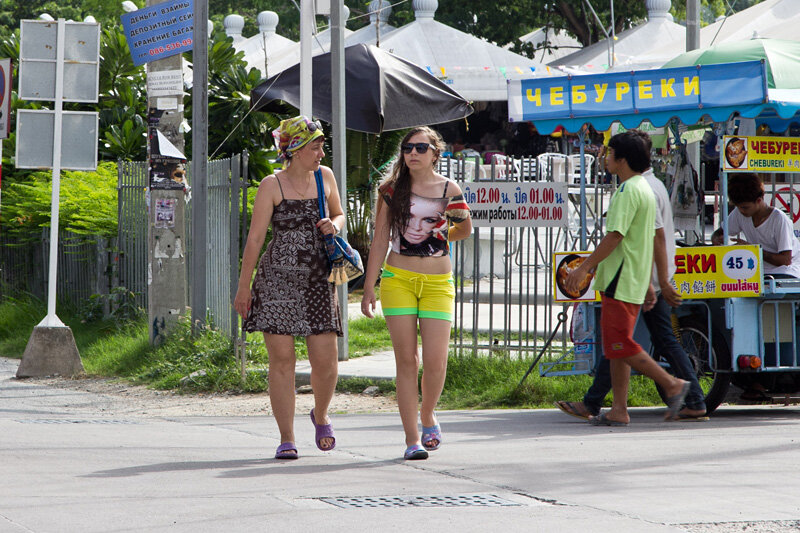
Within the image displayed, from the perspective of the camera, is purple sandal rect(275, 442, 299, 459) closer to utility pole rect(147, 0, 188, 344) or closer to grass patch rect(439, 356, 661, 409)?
grass patch rect(439, 356, 661, 409)

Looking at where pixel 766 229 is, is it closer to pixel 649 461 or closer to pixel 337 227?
pixel 649 461

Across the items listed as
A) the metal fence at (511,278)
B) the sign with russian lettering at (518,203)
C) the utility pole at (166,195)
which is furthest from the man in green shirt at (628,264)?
the utility pole at (166,195)

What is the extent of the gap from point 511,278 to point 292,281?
5.65 meters

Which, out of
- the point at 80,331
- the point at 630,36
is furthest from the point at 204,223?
the point at 630,36

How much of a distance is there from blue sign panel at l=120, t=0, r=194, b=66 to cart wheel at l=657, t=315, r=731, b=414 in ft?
18.0

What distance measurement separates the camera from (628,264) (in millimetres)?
7172

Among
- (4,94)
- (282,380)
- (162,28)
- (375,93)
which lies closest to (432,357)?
(282,380)

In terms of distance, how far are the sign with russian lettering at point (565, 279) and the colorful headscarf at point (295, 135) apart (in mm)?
2750

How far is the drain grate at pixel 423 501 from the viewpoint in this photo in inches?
196

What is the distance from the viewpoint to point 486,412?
866 centimetres

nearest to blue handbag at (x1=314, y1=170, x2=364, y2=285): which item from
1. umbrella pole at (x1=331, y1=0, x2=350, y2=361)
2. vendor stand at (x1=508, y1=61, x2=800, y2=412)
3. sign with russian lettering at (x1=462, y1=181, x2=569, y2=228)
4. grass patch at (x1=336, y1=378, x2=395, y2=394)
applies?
vendor stand at (x1=508, y1=61, x2=800, y2=412)

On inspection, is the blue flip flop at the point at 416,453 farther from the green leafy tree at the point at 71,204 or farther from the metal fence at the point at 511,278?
the green leafy tree at the point at 71,204

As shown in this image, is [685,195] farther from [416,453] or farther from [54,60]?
[54,60]

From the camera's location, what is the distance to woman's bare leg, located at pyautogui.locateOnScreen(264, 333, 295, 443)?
20.7 ft
